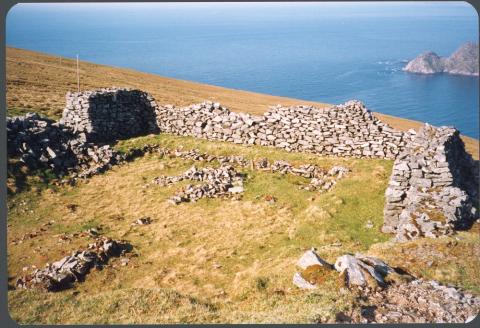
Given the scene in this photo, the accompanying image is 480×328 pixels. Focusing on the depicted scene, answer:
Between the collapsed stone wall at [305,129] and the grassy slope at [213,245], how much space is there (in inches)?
40.2

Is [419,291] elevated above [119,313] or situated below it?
above

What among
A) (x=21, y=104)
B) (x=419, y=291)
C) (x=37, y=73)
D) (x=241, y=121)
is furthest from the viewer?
(x=37, y=73)

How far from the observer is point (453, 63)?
92.8 meters

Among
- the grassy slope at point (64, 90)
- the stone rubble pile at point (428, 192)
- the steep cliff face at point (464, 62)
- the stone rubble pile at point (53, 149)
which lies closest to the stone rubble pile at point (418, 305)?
the stone rubble pile at point (428, 192)

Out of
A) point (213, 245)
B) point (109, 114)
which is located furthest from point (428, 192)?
point (109, 114)

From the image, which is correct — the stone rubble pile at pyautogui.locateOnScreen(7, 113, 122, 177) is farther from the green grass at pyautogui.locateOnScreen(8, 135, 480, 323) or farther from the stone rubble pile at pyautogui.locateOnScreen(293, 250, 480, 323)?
the stone rubble pile at pyautogui.locateOnScreen(293, 250, 480, 323)

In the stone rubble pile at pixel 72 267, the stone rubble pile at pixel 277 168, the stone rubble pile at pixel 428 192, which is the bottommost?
the stone rubble pile at pixel 72 267

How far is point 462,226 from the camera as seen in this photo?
14.6m

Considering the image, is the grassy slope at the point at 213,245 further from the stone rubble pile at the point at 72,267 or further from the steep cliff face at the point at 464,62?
the steep cliff face at the point at 464,62

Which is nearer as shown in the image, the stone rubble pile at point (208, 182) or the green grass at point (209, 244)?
the green grass at point (209, 244)

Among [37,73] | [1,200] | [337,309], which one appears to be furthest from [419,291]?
[37,73]

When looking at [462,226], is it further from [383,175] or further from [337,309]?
[337,309]

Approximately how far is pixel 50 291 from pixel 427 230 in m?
12.7

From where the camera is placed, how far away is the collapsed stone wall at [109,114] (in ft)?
86.6
